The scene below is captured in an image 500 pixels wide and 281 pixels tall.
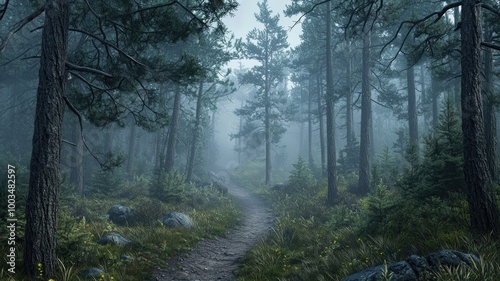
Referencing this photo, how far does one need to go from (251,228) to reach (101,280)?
884 cm

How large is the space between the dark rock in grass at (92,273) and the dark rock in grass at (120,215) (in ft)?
17.5

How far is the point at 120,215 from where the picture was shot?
1191cm

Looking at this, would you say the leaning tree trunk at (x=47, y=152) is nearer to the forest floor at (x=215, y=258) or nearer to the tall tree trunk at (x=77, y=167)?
the forest floor at (x=215, y=258)

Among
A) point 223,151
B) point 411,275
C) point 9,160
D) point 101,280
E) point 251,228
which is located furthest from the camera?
point 223,151

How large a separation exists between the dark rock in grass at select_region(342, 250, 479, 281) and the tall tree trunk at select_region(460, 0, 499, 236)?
6.15ft

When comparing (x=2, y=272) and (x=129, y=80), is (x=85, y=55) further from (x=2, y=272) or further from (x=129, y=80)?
(x=2, y=272)

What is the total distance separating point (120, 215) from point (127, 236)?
10.3 feet

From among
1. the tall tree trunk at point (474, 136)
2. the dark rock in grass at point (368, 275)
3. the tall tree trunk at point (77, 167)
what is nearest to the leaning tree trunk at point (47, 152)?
the dark rock in grass at point (368, 275)

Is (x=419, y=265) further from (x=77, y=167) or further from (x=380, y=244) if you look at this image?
(x=77, y=167)

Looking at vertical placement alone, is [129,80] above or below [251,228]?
above

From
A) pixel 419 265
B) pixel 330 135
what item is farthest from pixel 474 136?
pixel 330 135

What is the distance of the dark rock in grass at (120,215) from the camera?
11.7 meters

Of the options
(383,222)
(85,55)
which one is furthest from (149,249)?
(383,222)

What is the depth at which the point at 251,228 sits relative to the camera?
14008 mm
